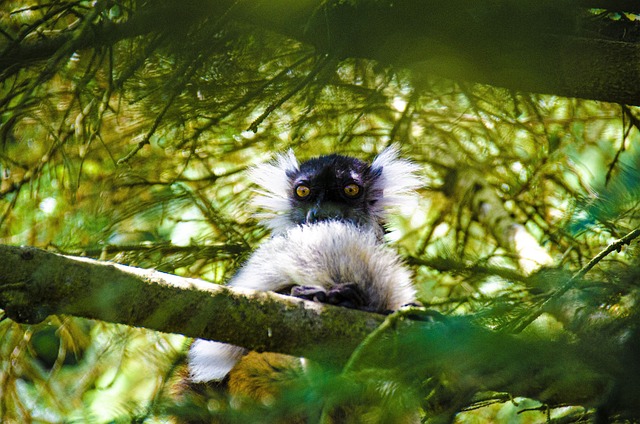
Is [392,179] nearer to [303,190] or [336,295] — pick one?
[303,190]

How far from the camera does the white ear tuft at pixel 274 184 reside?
522 cm

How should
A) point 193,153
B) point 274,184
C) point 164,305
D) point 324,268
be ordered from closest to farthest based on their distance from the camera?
1. point 164,305
2. point 324,268
3. point 193,153
4. point 274,184

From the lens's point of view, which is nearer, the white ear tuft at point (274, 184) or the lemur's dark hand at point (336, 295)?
the lemur's dark hand at point (336, 295)

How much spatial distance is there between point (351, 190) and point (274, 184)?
725mm

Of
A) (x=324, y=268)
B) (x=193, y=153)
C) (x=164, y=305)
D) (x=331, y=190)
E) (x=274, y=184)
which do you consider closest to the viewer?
(x=164, y=305)

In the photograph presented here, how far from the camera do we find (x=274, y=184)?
5.27 metres

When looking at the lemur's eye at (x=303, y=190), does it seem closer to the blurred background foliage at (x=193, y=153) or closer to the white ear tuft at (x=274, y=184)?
the white ear tuft at (x=274, y=184)

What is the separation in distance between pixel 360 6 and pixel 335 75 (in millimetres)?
941

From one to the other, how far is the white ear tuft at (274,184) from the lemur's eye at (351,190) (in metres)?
0.51

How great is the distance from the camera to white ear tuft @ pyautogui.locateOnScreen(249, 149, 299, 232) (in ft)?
17.1


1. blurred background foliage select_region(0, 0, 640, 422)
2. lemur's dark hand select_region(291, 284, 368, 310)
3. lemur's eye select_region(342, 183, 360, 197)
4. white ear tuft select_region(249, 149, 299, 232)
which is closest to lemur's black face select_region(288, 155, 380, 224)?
lemur's eye select_region(342, 183, 360, 197)

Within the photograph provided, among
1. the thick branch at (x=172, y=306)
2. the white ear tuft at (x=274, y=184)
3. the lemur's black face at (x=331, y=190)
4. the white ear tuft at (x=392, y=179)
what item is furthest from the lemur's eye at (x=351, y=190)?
the thick branch at (x=172, y=306)

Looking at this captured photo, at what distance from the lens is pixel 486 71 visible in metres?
3.69

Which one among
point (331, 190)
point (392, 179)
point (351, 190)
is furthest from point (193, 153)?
point (392, 179)
